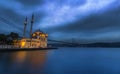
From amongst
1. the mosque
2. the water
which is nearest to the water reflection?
the water

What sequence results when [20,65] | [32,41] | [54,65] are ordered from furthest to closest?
[32,41], [54,65], [20,65]

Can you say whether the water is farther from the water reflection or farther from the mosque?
the mosque

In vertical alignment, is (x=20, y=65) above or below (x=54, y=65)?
above

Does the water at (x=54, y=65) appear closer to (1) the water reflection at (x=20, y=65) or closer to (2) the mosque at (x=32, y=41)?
(1) the water reflection at (x=20, y=65)

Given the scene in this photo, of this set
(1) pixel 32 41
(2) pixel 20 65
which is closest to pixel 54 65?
(2) pixel 20 65

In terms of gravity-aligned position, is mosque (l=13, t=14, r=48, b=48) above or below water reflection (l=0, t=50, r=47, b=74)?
above

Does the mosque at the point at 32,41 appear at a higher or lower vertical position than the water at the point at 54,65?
higher

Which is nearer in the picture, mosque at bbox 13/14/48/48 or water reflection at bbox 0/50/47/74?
water reflection at bbox 0/50/47/74

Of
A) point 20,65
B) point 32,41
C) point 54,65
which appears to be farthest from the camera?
point 32,41

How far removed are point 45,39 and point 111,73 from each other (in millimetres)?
126645

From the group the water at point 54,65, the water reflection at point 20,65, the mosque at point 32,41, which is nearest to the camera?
the water reflection at point 20,65

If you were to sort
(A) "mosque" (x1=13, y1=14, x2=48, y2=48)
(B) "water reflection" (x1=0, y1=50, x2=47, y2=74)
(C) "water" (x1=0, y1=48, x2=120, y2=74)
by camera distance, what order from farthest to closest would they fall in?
Result: 1. (A) "mosque" (x1=13, y1=14, x2=48, y2=48)
2. (C) "water" (x1=0, y1=48, x2=120, y2=74)
3. (B) "water reflection" (x1=0, y1=50, x2=47, y2=74)

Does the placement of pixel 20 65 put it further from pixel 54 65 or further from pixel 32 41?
pixel 32 41

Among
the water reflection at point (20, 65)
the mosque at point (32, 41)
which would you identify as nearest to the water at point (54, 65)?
the water reflection at point (20, 65)
